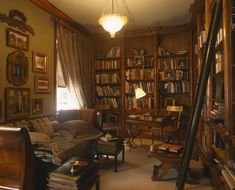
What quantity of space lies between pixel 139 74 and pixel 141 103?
767 mm

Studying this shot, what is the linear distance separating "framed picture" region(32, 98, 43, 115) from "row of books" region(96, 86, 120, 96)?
2.12 metres

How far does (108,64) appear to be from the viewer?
573cm

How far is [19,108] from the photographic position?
3318mm

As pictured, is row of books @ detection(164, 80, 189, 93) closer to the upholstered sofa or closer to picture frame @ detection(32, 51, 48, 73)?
the upholstered sofa

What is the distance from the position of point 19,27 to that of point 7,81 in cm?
90

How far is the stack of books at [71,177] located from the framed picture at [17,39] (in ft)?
7.08

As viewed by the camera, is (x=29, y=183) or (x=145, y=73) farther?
(x=145, y=73)

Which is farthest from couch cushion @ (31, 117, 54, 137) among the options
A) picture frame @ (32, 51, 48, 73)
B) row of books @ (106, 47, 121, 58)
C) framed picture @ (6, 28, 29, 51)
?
row of books @ (106, 47, 121, 58)

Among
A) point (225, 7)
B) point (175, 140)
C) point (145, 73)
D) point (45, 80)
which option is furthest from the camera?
point (145, 73)

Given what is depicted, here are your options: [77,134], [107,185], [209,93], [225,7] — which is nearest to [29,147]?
[107,185]

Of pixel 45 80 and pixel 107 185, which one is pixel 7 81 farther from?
pixel 107 185

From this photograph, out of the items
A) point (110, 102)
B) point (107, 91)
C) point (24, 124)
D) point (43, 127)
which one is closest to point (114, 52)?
point (107, 91)

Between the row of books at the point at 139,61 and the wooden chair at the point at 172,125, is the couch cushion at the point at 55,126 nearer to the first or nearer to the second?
the wooden chair at the point at 172,125

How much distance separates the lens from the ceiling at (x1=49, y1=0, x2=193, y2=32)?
386cm
